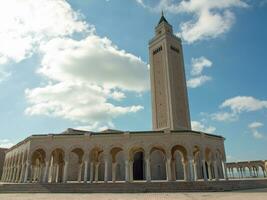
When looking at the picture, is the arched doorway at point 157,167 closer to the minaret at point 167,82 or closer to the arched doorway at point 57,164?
the minaret at point 167,82

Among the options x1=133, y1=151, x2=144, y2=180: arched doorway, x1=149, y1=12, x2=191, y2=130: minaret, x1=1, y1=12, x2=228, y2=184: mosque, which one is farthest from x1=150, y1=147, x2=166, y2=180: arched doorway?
x1=149, y1=12, x2=191, y2=130: minaret

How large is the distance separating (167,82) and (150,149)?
22.9 metres

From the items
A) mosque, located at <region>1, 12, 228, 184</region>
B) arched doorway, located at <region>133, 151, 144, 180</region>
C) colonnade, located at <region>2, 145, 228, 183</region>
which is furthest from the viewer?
arched doorway, located at <region>133, 151, 144, 180</region>

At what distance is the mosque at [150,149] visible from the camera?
87.1 feet

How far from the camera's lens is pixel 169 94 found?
45.8 metres

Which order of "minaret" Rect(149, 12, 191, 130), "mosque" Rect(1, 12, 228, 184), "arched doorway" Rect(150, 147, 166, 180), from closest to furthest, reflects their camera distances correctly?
"mosque" Rect(1, 12, 228, 184), "arched doorway" Rect(150, 147, 166, 180), "minaret" Rect(149, 12, 191, 130)

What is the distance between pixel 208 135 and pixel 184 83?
2244 centimetres

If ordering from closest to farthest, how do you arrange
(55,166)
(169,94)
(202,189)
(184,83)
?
1. (202,189)
2. (55,166)
3. (169,94)
4. (184,83)

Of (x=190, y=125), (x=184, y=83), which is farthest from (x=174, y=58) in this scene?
(x=190, y=125)

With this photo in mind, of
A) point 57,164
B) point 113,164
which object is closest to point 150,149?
point 113,164

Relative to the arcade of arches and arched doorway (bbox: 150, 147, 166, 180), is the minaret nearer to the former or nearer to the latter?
arched doorway (bbox: 150, 147, 166, 180)

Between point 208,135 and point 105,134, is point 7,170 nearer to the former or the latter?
point 105,134

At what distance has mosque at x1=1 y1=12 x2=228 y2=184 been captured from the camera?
26562mm

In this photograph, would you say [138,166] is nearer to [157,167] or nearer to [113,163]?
[157,167]
